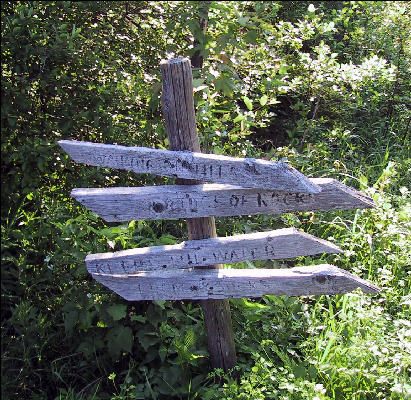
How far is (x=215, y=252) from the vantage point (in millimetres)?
2285

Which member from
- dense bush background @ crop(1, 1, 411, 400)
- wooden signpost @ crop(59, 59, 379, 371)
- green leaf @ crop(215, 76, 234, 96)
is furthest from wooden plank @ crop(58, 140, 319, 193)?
green leaf @ crop(215, 76, 234, 96)

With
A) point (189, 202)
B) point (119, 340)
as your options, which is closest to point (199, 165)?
point (189, 202)

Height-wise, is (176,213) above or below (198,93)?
below

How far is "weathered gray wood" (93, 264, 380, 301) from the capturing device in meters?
2.29

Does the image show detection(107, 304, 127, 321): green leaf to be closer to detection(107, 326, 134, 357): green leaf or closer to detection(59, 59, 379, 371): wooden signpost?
detection(107, 326, 134, 357): green leaf

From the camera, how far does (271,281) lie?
2.33 meters

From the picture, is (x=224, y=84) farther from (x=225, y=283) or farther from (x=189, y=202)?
(x=225, y=283)

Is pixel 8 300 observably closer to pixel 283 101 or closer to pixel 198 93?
pixel 198 93

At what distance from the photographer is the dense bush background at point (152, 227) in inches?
105

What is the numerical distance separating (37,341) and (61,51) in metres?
1.81

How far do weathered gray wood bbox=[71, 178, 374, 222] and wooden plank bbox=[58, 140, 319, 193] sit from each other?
10 cm

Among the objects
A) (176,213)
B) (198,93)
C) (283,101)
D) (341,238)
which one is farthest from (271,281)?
(283,101)

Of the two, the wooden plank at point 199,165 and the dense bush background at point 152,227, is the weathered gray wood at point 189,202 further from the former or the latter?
the dense bush background at point 152,227

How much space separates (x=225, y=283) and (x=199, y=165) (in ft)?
2.03
